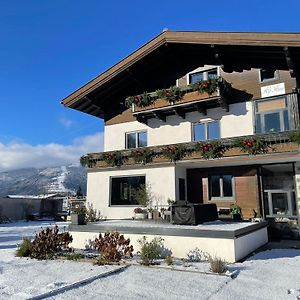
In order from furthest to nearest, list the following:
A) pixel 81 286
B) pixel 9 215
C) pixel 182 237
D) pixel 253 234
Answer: pixel 9 215 → pixel 253 234 → pixel 182 237 → pixel 81 286

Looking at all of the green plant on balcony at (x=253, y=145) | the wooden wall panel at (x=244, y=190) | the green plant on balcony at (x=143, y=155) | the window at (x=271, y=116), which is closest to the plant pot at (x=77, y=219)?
the green plant on balcony at (x=143, y=155)

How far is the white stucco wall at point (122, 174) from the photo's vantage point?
1730 cm

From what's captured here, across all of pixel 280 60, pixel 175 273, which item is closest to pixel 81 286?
pixel 175 273

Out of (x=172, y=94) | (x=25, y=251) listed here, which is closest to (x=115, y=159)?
(x=172, y=94)

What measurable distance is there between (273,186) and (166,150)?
5.84m

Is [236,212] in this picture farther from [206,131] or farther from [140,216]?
[140,216]

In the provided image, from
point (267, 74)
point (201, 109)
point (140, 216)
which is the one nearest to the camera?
point (140, 216)

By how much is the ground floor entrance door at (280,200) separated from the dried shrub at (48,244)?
33.4 feet

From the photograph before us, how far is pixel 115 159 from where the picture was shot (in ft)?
62.6

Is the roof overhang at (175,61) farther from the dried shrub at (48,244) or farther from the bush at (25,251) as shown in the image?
the bush at (25,251)

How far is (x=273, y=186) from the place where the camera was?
54.9 ft

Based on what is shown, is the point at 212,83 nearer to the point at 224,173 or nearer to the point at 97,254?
the point at 224,173

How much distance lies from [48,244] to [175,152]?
809 centimetres

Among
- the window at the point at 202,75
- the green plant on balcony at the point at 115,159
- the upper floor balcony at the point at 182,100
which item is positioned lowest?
the green plant on balcony at the point at 115,159
